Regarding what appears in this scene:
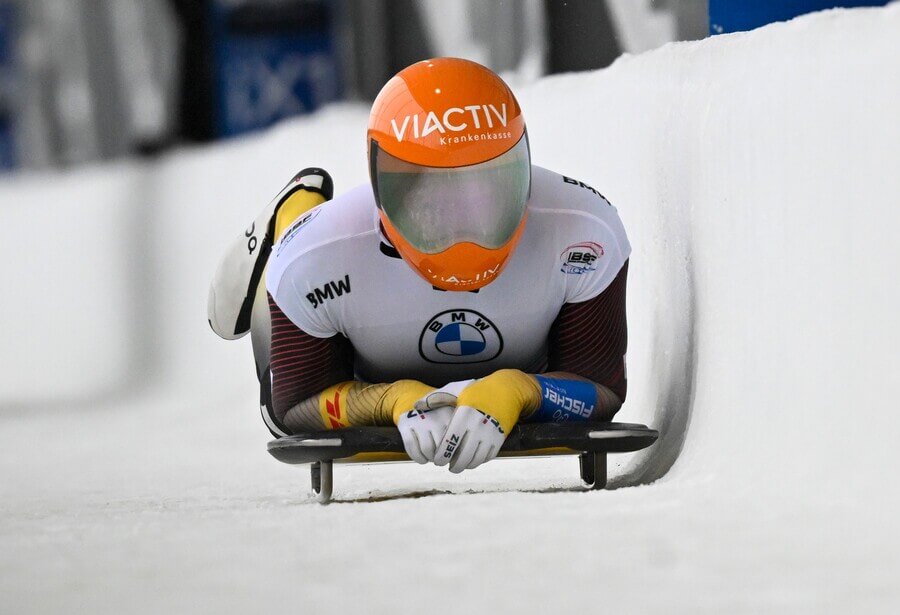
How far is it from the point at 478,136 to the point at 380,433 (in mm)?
734

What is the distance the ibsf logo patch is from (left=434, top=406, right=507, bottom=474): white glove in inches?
21.3

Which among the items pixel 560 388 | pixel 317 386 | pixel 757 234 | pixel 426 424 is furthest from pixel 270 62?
pixel 757 234

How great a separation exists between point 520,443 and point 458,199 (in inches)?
23.2

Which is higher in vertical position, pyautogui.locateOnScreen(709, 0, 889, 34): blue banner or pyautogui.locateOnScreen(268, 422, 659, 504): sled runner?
pyautogui.locateOnScreen(709, 0, 889, 34): blue banner

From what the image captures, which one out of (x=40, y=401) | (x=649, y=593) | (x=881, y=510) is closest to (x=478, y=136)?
(x=881, y=510)

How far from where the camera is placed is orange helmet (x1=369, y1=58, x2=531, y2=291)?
3256mm

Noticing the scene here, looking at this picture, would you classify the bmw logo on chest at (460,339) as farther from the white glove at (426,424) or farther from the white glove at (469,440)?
the white glove at (469,440)

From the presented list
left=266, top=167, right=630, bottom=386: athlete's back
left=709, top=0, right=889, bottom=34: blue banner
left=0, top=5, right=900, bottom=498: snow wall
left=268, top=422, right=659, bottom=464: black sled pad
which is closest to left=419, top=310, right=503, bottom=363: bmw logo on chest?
left=266, top=167, right=630, bottom=386: athlete's back

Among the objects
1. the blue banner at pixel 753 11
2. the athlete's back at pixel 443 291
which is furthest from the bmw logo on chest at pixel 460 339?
the blue banner at pixel 753 11

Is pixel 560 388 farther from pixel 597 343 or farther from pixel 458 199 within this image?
pixel 458 199

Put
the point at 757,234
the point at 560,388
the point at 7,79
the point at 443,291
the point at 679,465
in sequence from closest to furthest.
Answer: the point at 757,234 < the point at 679,465 < the point at 560,388 < the point at 443,291 < the point at 7,79

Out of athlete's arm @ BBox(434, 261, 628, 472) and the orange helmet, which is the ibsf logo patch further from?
the orange helmet

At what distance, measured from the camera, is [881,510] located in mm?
2381

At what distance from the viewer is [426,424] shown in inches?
128
